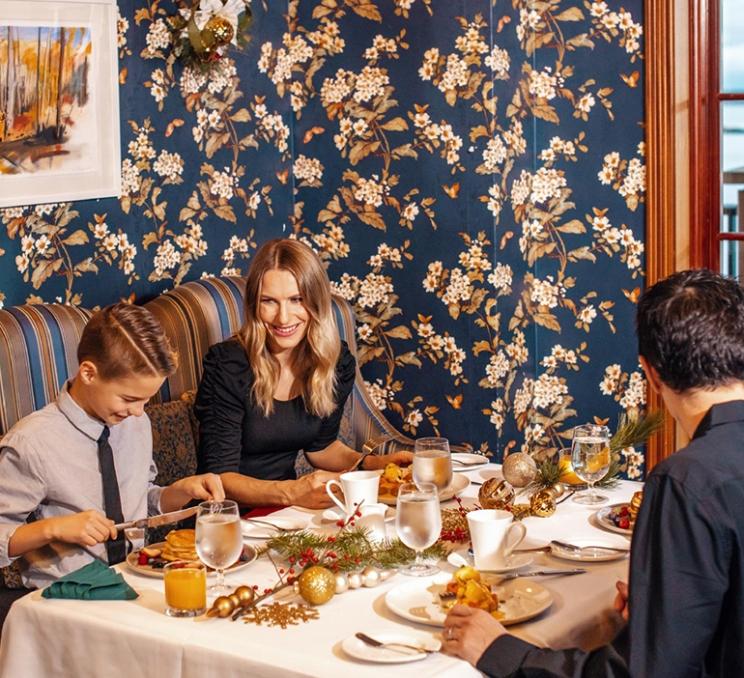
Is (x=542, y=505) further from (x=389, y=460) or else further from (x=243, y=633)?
(x=243, y=633)

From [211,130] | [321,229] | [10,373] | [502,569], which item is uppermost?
[211,130]

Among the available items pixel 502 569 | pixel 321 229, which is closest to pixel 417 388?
pixel 321 229

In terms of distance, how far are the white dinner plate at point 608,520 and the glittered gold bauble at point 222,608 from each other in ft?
2.65

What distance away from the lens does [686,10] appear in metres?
3.79

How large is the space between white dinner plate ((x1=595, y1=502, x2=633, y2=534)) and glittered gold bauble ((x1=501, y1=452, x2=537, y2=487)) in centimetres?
19

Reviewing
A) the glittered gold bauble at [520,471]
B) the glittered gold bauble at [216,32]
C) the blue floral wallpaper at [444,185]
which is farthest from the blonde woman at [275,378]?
the glittered gold bauble at [216,32]

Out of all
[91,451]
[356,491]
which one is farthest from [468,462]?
[91,451]

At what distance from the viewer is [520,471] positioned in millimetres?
2539

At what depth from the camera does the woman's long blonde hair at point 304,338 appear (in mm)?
3029

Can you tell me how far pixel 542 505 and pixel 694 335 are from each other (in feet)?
2.55

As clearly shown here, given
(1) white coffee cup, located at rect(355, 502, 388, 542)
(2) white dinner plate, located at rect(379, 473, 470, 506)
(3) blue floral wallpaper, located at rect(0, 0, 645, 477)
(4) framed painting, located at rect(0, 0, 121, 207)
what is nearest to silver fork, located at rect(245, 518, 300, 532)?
(1) white coffee cup, located at rect(355, 502, 388, 542)

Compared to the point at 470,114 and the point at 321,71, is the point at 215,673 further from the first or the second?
the point at 321,71

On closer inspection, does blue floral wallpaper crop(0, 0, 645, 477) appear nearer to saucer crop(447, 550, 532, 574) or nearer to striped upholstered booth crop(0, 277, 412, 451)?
striped upholstered booth crop(0, 277, 412, 451)

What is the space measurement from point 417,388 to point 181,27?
1479 millimetres
